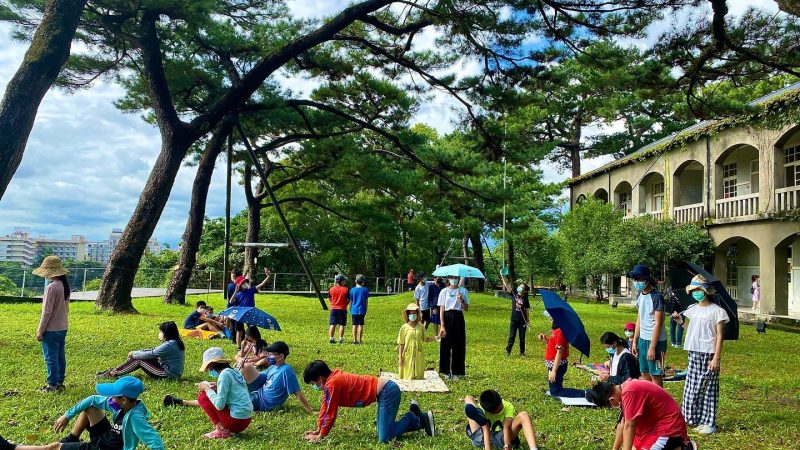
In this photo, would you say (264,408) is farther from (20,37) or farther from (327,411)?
(20,37)

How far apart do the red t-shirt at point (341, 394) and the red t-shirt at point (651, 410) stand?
7.42 ft

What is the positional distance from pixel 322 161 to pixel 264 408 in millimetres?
16296

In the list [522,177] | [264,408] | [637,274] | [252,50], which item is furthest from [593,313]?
[264,408]

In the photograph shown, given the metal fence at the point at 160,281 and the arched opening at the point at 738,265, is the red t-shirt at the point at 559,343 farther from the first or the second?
the arched opening at the point at 738,265

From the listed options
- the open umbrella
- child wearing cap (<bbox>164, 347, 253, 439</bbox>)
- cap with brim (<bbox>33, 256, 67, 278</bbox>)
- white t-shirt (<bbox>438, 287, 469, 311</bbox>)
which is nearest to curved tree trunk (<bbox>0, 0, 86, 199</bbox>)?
cap with brim (<bbox>33, 256, 67, 278</bbox>)

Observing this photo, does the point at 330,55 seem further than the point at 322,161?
No

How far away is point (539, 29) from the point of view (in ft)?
40.9

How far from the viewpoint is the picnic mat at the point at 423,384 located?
752 cm

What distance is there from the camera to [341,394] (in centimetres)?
530

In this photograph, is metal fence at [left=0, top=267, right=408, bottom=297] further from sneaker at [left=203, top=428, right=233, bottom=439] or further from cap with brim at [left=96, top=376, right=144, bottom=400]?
cap with brim at [left=96, top=376, right=144, bottom=400]

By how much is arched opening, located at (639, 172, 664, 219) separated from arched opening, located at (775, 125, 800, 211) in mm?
8297

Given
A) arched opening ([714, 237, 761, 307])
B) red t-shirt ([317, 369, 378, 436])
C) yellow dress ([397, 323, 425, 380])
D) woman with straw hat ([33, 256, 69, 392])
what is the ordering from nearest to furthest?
red t-shirt ([317, 369, 378, 436]) < woman with straw hat ([33, 256, 69, 392]) < yellow dress ([397, 323, 425, 380]) < arched opening ([714, 237, 761, 307])

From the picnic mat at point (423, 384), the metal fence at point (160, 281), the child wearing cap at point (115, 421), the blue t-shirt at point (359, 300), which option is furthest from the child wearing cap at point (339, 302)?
the metal fence at point (160, 281)

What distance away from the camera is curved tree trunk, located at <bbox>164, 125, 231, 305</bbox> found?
63.4 ft
